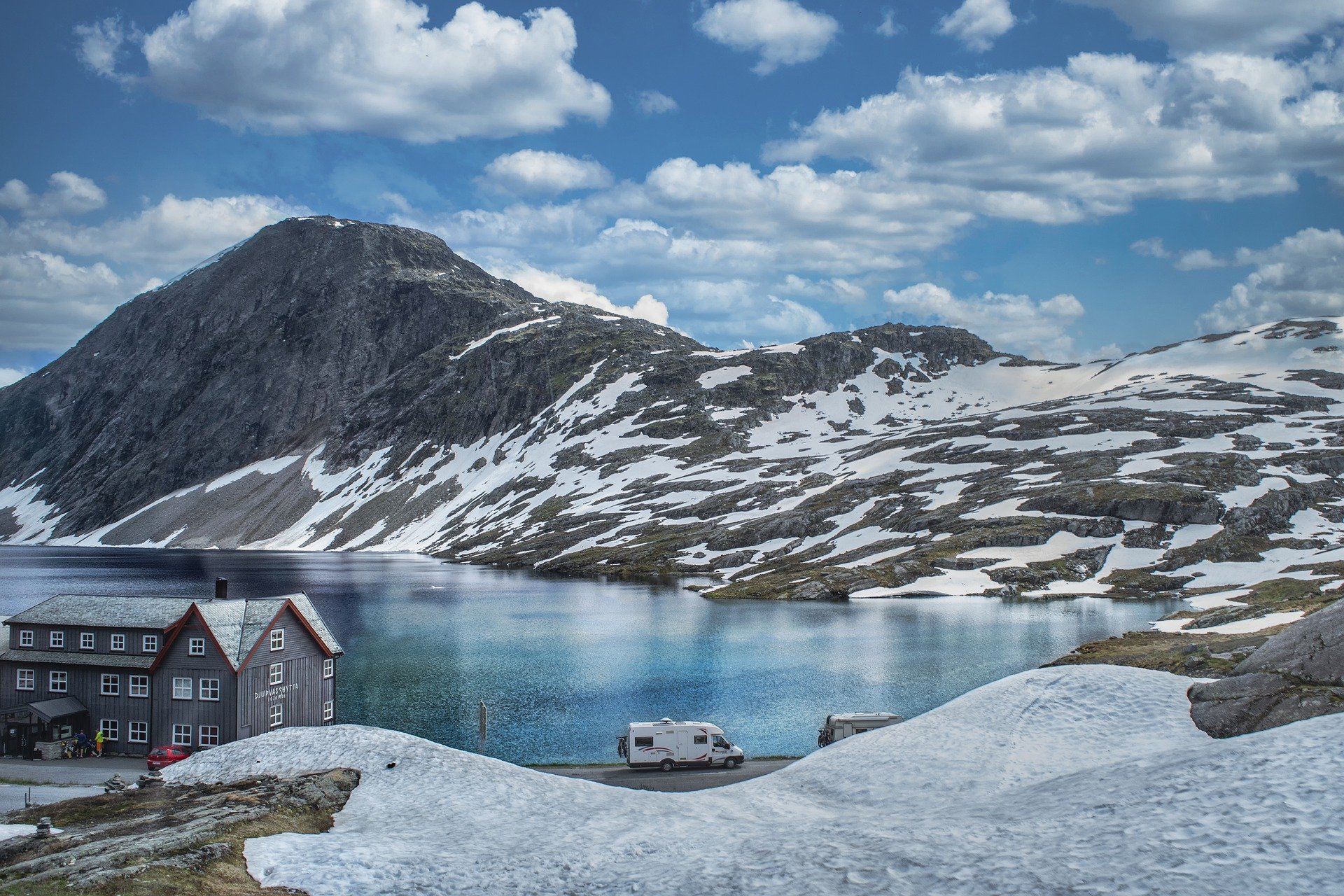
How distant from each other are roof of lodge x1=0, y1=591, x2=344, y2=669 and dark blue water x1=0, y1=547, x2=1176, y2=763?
10603 mm

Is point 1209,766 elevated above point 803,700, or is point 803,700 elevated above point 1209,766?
point 1209,766

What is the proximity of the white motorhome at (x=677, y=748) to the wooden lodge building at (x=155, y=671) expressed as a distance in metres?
20.7

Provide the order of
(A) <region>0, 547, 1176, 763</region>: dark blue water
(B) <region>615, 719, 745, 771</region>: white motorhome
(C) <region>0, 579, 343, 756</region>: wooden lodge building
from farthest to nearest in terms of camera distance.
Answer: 1. (A) <region>0, 547, 1176, 763</region>: dark blue water
2. (C) <region>0, 579, 343, 756</region>: wooden lodge building
3. (B) <region>615, 719, 745, 771</region>: white motorhome

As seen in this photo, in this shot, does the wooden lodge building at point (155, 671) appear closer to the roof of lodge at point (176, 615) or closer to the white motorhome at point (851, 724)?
the roof of lodge at point (176, 615)

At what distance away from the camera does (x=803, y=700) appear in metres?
65.4

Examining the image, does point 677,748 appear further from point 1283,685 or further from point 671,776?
point 1283,685

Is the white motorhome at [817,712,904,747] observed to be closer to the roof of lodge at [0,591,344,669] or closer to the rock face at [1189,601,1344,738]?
the rock face at [1189,601,1344,738]

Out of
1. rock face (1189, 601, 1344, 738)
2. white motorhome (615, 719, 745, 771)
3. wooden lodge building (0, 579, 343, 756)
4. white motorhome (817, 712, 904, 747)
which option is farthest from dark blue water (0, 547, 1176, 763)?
rock face (1189, 601, 1344, 738)

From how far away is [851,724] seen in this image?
5119cm

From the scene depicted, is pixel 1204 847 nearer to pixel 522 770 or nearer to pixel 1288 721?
pixel 1288 721

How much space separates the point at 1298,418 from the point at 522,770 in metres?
180

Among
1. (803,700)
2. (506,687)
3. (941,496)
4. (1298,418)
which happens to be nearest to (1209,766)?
(803,700)

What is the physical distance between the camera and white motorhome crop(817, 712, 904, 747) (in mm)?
51000

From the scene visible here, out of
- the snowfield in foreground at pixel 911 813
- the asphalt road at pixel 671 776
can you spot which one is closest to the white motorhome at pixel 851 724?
the asphalt road at pixel 671 776
